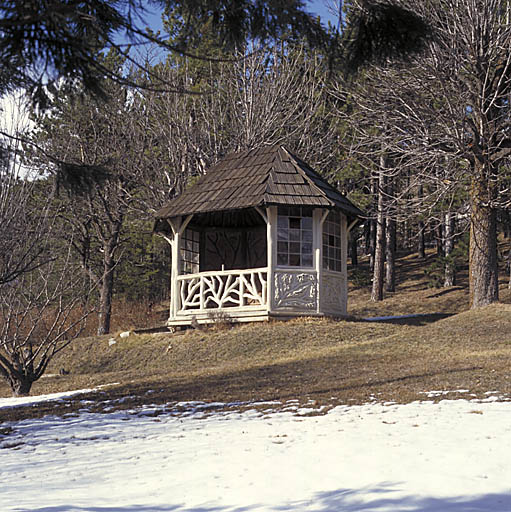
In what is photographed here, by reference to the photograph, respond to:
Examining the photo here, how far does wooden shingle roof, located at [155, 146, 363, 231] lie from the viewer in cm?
1805

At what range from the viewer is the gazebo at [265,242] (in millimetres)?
18109

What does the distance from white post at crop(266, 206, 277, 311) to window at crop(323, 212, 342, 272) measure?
144 cm

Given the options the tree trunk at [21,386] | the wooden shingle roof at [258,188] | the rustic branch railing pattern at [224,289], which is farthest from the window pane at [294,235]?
the tree trunk at [21,386]

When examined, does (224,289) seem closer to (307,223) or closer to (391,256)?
(307,223)

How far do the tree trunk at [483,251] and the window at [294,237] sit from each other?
163 inches

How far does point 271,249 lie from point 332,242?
2.00m

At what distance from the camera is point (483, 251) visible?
59.1 feet

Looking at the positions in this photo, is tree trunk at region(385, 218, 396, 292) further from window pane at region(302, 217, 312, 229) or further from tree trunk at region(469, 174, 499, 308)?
window pane at region(302, 217, 312, 229)

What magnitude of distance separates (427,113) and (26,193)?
10.0 metres

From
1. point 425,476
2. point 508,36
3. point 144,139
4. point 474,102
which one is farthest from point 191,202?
point 425,476

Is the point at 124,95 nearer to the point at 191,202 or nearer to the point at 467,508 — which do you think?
the point at 191,202

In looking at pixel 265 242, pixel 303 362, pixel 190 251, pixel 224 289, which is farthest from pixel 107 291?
pixel 303 362

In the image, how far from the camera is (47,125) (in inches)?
995

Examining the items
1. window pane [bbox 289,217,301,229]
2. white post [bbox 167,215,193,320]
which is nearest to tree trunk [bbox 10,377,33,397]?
white post [bbox 167,215,193,320]
